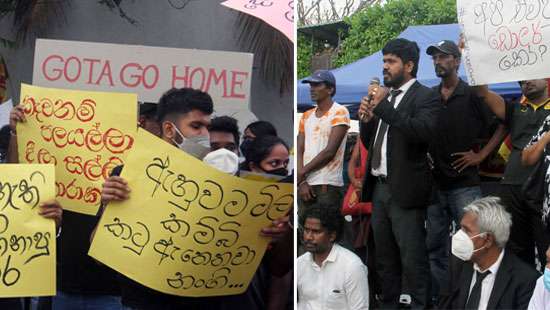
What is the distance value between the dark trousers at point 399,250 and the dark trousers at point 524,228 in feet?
1.30

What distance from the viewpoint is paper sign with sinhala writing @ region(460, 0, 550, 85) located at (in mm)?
4352

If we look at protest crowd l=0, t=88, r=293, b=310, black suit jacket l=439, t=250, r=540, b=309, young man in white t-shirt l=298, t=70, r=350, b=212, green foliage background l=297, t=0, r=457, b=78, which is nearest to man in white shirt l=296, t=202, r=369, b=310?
young man in white t-shirt l=298, t=70, r=350, b=212

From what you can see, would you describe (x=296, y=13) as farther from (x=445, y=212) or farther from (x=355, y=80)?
(x=445, y=212)

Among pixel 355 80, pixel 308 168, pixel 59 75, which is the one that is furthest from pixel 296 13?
pixel 59 75

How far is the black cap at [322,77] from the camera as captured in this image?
4766 mm

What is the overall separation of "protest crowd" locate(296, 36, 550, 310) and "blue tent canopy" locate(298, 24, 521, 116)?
0.03m

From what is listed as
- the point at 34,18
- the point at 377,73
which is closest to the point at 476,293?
the point at 377,73

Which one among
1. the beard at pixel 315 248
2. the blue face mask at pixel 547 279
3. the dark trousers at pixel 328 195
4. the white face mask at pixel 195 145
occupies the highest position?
the white face mask at pixel 195 145

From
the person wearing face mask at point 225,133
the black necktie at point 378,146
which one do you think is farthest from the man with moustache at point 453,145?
the person wearing face mask at point 225,133

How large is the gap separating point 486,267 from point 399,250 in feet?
1.29

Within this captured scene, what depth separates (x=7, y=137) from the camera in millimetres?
4680

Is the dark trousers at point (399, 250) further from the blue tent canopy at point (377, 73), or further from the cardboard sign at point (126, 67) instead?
the cardboard sign at point (126, 67)

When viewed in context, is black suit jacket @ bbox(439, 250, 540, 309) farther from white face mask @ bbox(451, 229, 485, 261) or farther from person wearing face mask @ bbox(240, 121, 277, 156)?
person wearing face mask @ bbox(240, 121, 277, 156)

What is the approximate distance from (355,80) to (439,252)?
33.9 inches
